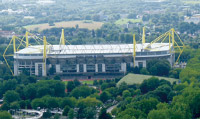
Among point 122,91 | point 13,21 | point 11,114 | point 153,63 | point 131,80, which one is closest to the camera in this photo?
point 11,114

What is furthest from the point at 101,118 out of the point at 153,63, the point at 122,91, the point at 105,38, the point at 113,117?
the point at 105,38

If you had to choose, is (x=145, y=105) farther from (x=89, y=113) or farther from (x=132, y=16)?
(x=132, y=16)

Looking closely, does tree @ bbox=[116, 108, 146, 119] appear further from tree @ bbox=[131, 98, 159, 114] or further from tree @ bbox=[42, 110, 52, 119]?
tree @ bbox=[42, 110, 52, 119]

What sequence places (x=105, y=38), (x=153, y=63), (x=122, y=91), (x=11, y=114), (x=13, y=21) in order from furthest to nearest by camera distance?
(x=13, y=21) → (x=105, y=38) → (x=153, y=63) → (x=122, y=91) → (x=11, y=114)

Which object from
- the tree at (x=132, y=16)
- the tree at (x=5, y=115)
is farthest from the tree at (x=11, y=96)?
the tree at (x=132, y=16)

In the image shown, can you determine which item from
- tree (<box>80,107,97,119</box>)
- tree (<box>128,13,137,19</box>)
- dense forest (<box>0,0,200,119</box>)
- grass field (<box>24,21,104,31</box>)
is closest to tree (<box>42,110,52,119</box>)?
dense forest (<box>0,0,200,119</box>)

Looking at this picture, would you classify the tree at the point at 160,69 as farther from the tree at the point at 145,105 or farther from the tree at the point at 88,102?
the tree at the point at 145,105

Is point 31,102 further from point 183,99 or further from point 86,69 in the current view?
point 86,69

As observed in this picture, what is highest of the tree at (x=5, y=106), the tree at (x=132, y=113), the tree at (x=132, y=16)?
the tree at (x=132, y=16)
